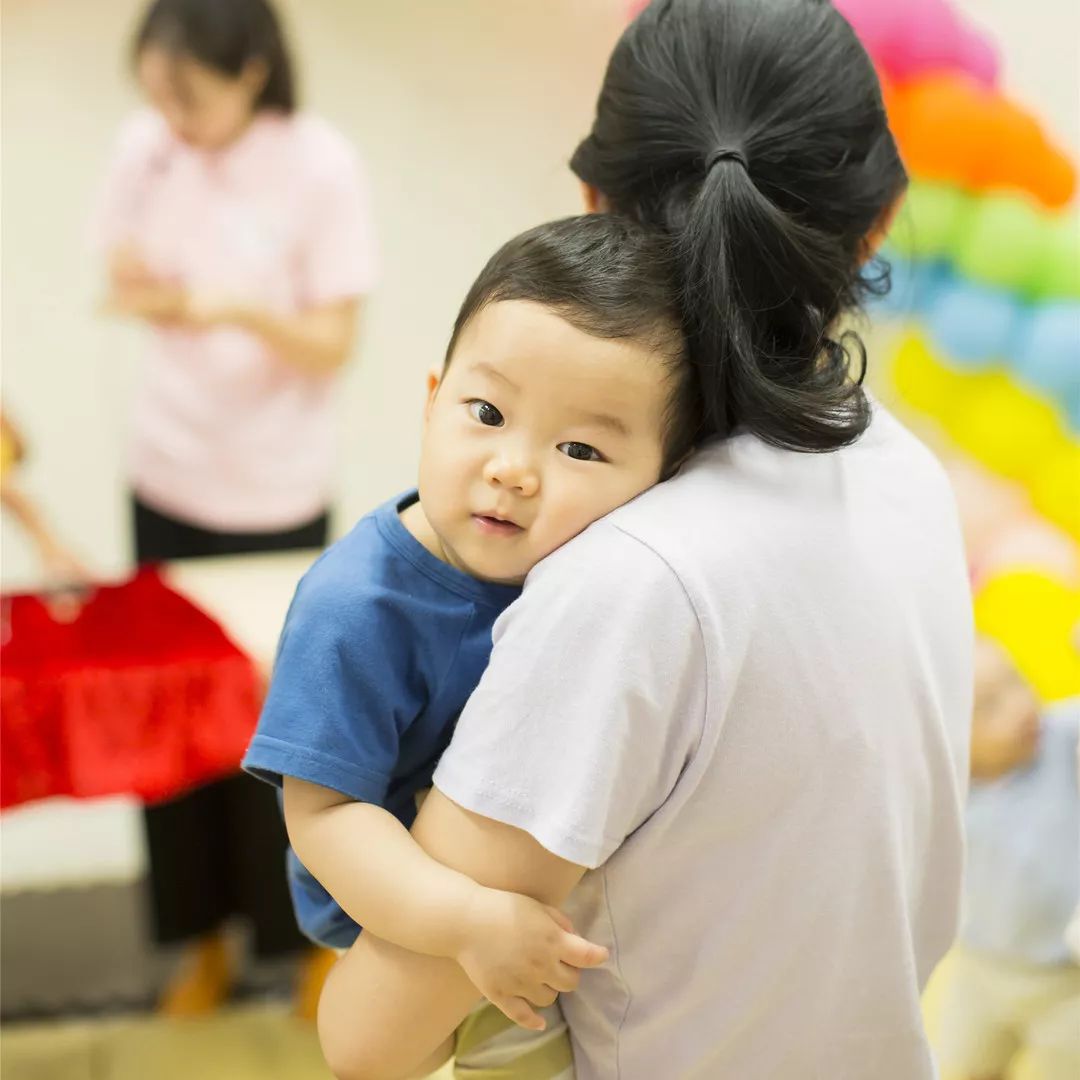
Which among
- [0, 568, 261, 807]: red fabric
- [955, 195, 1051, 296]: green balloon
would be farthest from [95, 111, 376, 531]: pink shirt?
[955, 195, 1051, 296]: green balloon

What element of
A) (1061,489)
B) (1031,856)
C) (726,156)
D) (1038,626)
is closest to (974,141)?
(1061,489)

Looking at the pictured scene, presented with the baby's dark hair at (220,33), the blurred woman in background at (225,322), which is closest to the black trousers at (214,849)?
the blurred woman in background at (225,322)

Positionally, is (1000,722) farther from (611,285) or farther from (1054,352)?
(611,285)

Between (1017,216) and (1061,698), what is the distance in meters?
0.63

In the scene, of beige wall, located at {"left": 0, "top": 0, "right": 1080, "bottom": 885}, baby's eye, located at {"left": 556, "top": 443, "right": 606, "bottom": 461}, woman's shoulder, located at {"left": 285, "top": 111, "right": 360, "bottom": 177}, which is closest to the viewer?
baby's eye, located at {"left": 556, "top": 443, "right": 606, "bottom": 461}

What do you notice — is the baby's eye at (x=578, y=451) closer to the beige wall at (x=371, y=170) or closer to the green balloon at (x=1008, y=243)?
the green balloon at (x=1008, y=243)

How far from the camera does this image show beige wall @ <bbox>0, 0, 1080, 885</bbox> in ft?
7.18

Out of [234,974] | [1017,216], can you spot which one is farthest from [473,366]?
[234,974]

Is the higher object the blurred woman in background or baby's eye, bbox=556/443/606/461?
baby's eye, bbox=556/443/606/461

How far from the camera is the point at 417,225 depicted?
2.40m

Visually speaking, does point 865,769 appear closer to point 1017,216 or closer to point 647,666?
point 647,666

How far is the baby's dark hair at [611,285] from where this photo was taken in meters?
0.67

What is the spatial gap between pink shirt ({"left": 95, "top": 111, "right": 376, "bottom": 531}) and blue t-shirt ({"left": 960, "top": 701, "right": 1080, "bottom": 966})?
113 cm

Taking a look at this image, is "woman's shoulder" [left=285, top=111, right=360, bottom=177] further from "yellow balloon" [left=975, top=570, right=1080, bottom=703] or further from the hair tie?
the hair tie
